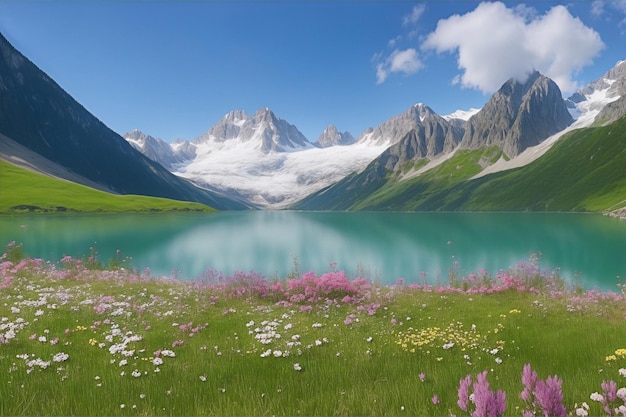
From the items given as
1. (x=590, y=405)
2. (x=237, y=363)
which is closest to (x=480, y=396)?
(x=590, y=405)

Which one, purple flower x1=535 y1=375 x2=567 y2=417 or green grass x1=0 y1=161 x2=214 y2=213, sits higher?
purple flower x1=535 y1=375 x2=567 y2=417

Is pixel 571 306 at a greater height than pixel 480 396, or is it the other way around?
pixel 480 396

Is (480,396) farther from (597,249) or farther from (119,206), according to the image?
(119,206)

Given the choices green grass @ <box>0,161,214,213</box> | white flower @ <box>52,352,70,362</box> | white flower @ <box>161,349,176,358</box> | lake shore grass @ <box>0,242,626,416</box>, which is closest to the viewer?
lake shore grass @ <box>0,242,626,416</box>

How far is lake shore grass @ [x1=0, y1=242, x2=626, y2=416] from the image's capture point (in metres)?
7.35

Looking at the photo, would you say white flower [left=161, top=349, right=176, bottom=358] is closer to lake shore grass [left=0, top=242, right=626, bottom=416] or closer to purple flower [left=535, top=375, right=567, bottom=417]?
lake shore grass [left=0, top=242, right=626, bottom=416]

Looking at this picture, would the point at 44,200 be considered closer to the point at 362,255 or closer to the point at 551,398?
the point at 362,255

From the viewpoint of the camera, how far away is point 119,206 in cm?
18962

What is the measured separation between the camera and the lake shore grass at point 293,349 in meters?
7.35

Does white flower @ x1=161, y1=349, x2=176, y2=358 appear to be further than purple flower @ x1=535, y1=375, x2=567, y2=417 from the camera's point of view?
Yes

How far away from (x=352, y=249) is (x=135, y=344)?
2053 inches

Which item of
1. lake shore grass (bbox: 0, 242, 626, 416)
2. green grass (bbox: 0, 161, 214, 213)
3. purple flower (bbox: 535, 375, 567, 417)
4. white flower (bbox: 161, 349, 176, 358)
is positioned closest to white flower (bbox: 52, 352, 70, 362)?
lake shore grass (bbox: 0, 242, 626, 416)

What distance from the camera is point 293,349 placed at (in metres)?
11.0

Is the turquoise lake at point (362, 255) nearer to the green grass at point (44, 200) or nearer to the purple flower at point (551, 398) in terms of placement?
the purple flower at point (551, 398)
